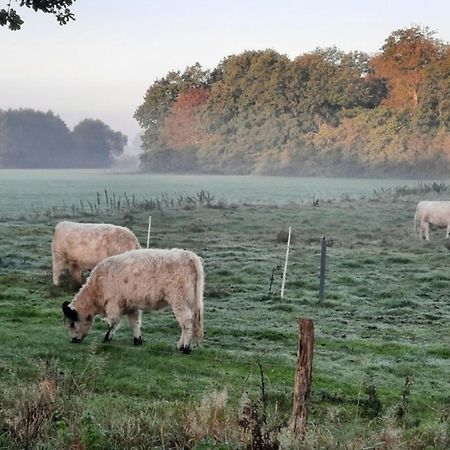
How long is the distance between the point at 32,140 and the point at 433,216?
495ft

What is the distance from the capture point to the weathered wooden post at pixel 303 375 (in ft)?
24.3

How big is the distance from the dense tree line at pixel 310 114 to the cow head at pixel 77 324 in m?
78.8

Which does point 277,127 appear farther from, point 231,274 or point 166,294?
point 166,294

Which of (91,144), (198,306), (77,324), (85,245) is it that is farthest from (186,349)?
(91,144)

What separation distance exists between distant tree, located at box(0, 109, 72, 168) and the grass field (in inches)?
5591

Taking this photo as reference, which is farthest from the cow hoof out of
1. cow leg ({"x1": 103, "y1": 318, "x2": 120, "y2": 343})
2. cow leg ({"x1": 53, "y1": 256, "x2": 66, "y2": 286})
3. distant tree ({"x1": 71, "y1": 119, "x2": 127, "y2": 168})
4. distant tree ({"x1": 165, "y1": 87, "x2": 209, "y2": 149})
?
distant tree ({"x1": 71, "y1": 119, "x2": 127, "y2": 168})

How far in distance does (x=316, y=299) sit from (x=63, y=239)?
701 cm

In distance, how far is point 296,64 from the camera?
100125 millimetres

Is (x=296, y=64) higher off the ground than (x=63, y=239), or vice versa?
(x=296, y=64)

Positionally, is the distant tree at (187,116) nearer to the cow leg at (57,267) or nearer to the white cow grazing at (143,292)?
the cow leg at (57,267)

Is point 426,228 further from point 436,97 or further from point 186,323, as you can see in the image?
point 436,97

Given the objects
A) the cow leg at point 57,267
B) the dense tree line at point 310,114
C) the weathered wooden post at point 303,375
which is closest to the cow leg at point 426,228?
the cow leg at point 57,267

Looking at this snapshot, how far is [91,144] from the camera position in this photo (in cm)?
18175

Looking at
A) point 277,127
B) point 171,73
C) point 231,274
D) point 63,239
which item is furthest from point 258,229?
point 171,73
